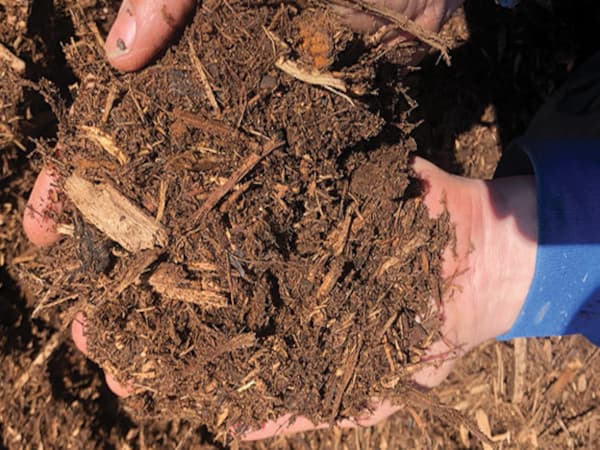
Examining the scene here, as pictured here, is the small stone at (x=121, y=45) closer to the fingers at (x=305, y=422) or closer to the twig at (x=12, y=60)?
the twig at (x=12, y=60)

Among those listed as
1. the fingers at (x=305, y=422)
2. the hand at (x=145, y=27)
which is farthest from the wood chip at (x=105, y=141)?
the fingers at (x=305, y=422)

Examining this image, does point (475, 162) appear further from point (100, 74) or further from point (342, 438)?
point (100, 74)

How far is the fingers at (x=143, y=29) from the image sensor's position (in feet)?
4.14

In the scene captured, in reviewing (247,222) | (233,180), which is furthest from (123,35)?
(247,222)

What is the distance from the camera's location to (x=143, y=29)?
1.27 metres

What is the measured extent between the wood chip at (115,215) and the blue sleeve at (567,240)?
1.36 metres

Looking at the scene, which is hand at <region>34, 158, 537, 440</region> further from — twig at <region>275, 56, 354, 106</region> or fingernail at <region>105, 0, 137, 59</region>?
fingernail at <region>105, 0, 137, 59</region>

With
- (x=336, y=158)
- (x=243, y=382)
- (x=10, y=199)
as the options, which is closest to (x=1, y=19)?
(x=10, y=199)

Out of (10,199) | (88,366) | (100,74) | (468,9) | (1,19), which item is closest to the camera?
(100,74)

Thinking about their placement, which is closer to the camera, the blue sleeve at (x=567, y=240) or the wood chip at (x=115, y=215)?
the wood chip at (x=115, y=215)

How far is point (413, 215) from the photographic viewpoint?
1.60m

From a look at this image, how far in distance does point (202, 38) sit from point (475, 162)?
1.58m

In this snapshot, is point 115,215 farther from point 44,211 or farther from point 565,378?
point 565,378

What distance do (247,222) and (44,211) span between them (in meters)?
0.67
